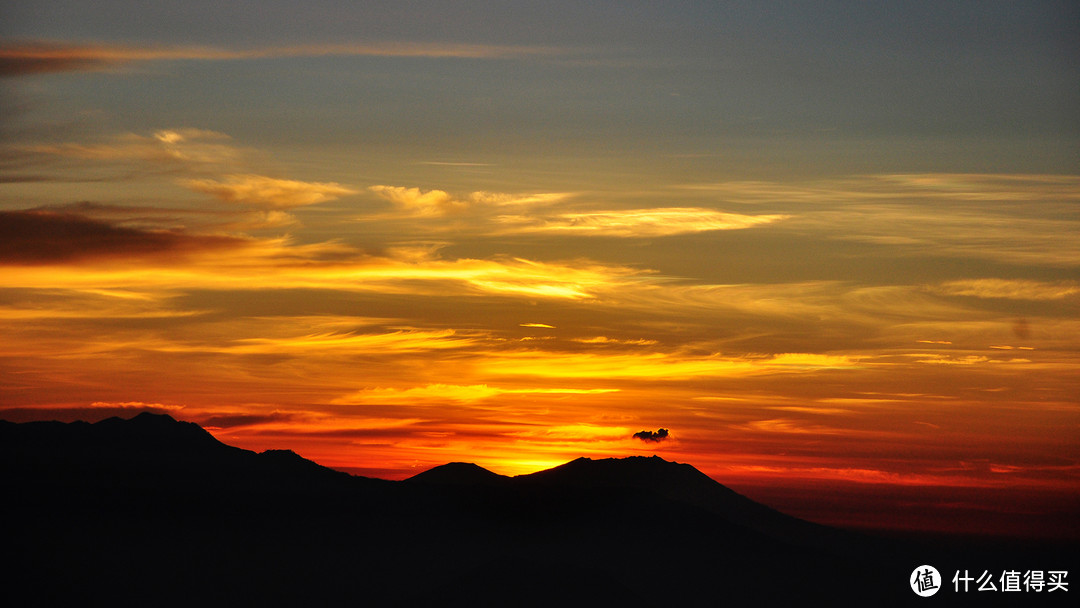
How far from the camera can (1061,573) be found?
4316 inches

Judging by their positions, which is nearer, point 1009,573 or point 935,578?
point 1009,573

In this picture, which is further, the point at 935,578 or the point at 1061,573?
the point at 935,578

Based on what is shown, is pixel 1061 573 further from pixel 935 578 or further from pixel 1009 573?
pixel 935 578

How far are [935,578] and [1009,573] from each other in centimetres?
8832

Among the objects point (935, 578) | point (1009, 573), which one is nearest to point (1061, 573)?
point (1009, 573)

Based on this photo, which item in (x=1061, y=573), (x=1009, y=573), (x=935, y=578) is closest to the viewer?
(x=1061, y=573)

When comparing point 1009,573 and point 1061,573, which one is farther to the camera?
point 1009,573

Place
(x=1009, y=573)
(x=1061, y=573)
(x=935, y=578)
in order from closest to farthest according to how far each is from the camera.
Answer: (x=1061, y=573) < (x=1009, y=573) < (x=935, y=578)

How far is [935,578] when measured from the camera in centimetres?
19988

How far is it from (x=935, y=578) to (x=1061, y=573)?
96026 mm

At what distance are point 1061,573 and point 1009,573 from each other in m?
8.60
